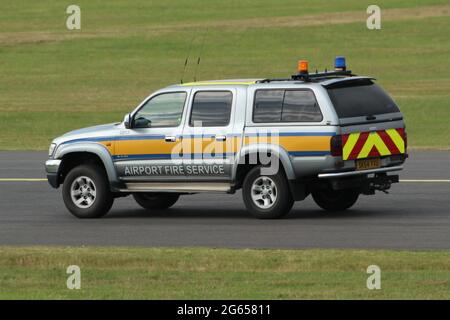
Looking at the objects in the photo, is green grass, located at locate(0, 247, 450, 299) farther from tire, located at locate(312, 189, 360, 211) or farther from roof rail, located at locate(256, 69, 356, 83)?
tire, located at locate(312, 189, 360, 211)

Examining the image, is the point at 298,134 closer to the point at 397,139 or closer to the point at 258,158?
the point at 258,158

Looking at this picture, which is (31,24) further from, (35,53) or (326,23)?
(326,23)

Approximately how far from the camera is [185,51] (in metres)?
51.4

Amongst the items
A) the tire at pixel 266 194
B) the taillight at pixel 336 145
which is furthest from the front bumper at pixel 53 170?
the taillight at pixel 336 145

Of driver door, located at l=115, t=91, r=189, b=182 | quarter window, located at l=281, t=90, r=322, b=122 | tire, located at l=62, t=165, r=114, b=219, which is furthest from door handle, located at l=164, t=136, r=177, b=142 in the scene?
quarter window, located at l=281, t=90, r=322, b=122

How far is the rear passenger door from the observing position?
17.1 metres

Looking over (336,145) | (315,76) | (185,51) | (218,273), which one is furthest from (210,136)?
(185,51)

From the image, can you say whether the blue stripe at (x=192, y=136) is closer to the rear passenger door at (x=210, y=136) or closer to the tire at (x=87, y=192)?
the rear passenger door at (x=210, y=136)

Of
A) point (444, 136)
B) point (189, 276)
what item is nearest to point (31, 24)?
point (444, 136)

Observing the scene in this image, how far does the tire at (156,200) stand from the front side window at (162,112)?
1.48m

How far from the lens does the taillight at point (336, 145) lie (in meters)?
16.4

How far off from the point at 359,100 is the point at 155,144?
274 centimetres

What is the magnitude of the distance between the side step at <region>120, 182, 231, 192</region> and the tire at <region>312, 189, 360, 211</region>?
146 cm

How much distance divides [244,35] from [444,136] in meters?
24.5
